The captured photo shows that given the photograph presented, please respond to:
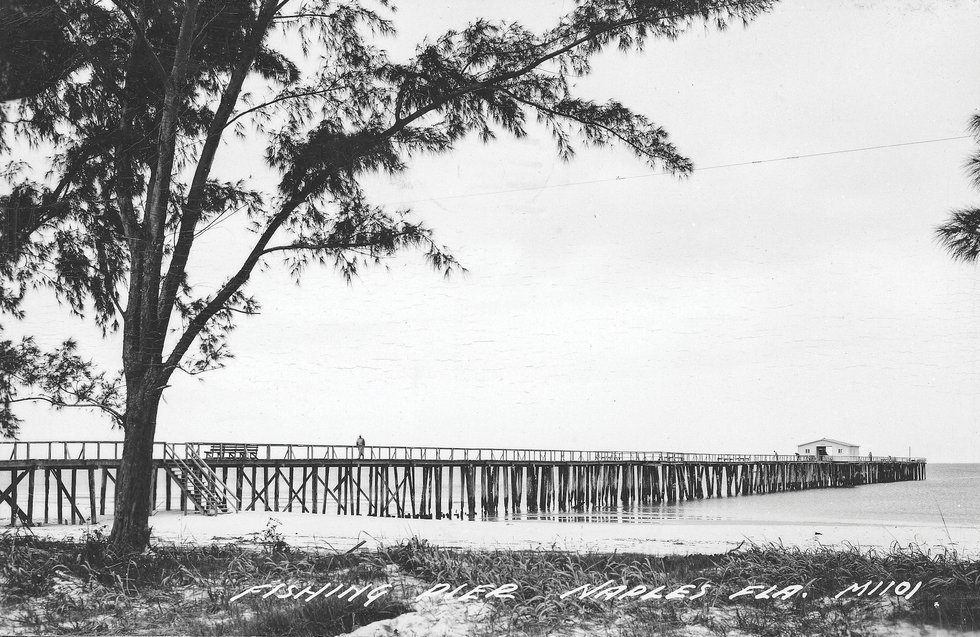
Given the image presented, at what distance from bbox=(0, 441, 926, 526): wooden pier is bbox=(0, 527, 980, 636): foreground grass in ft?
32.2

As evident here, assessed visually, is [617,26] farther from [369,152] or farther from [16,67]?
[16,67]

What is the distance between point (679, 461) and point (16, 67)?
1691 inches

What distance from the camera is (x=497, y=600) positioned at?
7133mm

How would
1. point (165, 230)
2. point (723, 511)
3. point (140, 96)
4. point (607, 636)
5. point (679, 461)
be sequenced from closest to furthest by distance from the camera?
point (607, 636) → point (165, 230) → point (140, 96) → point (723, 511) → point (679, 461)

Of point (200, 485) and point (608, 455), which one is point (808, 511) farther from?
point (200, 485)

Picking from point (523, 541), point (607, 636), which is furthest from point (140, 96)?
point (607, 636)

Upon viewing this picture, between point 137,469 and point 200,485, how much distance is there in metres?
11.6

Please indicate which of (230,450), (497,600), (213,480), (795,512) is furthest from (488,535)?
(795,512)

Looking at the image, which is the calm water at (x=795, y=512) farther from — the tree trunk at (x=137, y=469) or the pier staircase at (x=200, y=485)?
the tree trunk at (x=137, y=469)

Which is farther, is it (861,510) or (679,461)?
(679,461)

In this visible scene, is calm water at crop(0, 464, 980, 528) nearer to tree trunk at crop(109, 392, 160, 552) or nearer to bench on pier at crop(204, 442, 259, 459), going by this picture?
bench on pier at crop(204, 442, 259, 459)

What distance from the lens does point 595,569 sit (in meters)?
8.24

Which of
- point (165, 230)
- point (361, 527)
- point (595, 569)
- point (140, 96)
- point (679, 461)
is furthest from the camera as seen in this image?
point (679, 461)

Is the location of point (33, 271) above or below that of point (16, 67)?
below
